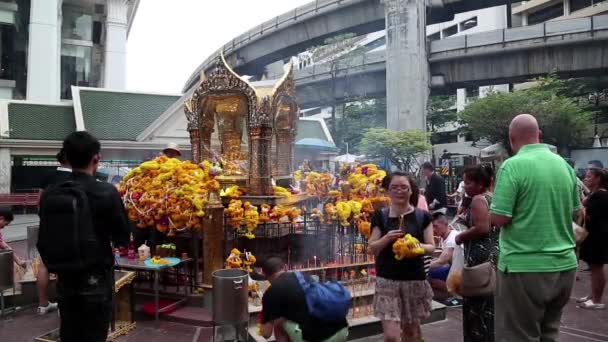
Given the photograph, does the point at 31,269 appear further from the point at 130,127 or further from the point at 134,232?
the point at 130,127

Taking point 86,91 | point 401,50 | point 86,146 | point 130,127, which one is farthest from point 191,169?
point 401,50

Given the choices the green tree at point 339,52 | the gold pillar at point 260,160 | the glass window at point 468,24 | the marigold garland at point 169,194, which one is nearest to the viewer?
the marigold garland at point 169,194

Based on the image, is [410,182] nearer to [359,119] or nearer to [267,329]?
[267,329]

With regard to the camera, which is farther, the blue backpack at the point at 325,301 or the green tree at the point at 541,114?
the green tree at the point at 541,114

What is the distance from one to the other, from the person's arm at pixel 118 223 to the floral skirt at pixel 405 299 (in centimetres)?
207

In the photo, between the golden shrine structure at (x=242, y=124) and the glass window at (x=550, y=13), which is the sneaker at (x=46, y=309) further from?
the glass window at (x=550, y=13)

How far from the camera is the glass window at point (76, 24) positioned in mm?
35125

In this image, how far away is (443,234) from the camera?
648 centimetres

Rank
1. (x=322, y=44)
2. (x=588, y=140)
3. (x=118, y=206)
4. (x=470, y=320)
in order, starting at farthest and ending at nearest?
1. (x=588, y=140)
2. (x=322, y=44)
3. (x=470, y=320)
4. (x=118, y=206)

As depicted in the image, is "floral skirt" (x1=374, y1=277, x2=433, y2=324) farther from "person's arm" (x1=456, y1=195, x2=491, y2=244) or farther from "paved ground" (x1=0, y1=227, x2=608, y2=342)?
"paved ground" (x1=0, y1=227, x2=608, y2=342)

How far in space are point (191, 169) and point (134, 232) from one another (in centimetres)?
134

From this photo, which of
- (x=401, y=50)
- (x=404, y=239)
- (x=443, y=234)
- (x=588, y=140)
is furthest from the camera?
(x=588, y=140)

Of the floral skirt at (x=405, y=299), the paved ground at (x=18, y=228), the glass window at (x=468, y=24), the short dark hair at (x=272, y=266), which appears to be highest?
the glass window at (x=468, y=24)

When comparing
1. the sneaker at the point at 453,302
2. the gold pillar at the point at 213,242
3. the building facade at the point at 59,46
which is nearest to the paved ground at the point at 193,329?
the sneaker at the point at 453,302
